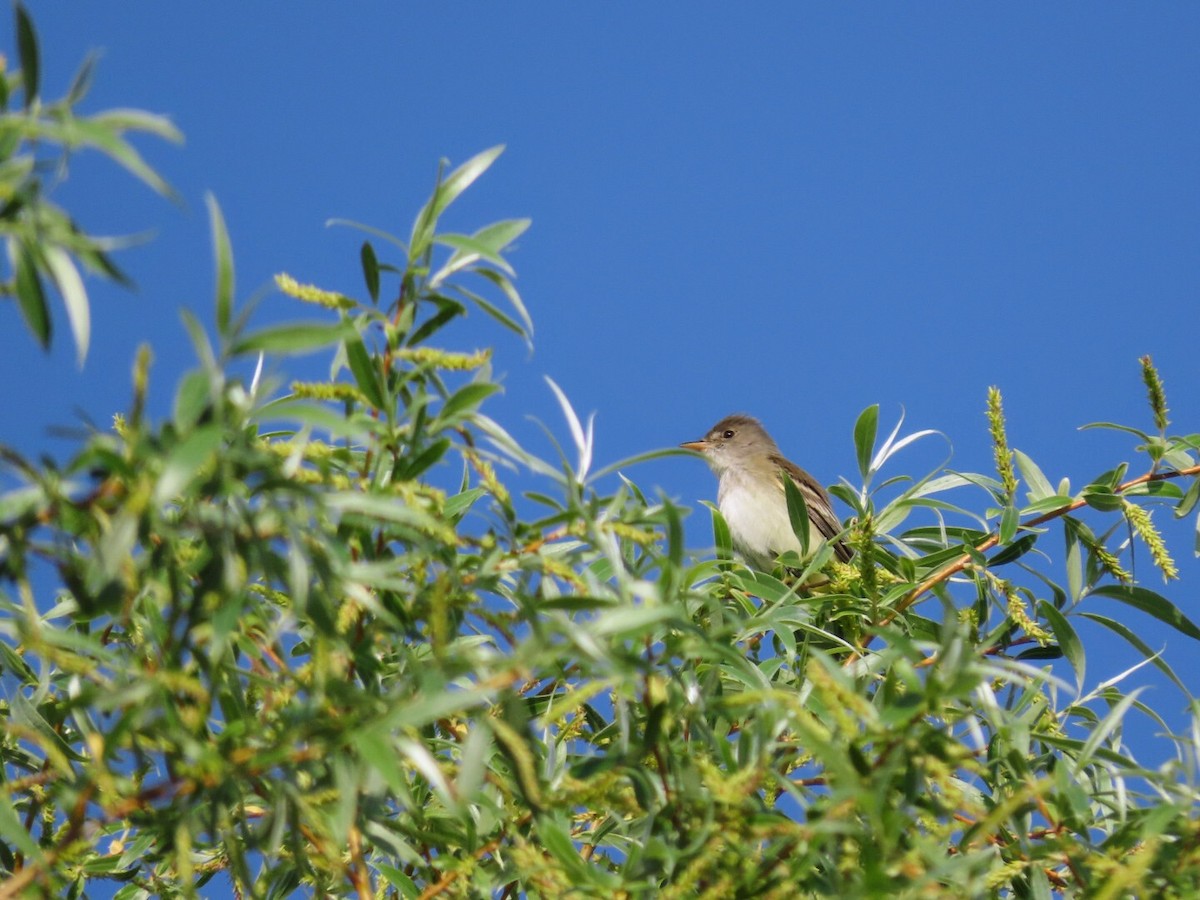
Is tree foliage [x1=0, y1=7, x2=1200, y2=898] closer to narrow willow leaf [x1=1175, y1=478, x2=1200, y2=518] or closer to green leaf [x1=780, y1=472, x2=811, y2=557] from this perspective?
narrow willow leaf [x1=1175, y1=478, x2=1200, y2=518]

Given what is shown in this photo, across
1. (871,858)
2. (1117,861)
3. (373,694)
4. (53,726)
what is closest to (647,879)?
(871,858)

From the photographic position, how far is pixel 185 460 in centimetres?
154

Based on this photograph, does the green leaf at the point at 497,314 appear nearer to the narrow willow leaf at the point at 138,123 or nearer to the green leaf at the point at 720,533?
the narrow willow leaf at the point at 138,123

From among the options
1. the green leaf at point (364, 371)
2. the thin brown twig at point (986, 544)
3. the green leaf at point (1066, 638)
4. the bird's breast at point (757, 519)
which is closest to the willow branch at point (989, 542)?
the thin brown twig at point (986, 544)

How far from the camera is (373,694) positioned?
2.00 m

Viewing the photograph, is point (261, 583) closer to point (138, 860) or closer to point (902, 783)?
point (138, 860)

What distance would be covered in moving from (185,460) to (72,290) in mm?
326

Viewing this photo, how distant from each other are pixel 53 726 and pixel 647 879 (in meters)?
1.25

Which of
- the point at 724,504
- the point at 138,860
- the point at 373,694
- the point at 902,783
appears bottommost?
the point at 138,860

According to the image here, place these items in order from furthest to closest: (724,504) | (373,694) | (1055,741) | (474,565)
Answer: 1. (724,504)
2. (1055,741)
3. (474,565)
4. (373,694)

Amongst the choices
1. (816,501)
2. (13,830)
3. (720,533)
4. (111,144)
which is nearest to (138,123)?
(111,144)

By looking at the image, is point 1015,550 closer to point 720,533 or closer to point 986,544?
point 986,544

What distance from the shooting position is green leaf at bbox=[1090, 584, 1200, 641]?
3.08 meters

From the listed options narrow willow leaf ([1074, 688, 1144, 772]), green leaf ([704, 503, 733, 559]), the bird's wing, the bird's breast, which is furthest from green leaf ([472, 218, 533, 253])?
the bird's breast
